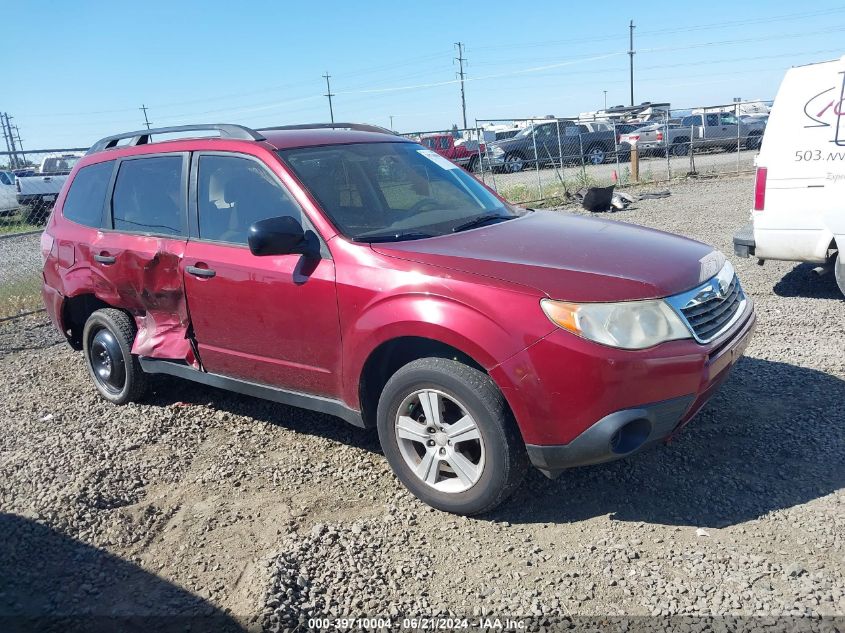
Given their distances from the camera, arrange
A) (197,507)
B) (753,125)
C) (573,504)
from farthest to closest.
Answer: (753,125)
(197,507)
(573,504)

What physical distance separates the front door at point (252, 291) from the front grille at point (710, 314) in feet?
5.71

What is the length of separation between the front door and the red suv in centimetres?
1

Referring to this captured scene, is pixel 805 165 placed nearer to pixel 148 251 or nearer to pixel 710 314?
pixel 710 314

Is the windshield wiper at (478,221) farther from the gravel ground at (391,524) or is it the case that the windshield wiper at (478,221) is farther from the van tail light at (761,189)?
the van tail light at (761,189)

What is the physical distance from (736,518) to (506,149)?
20986 millimetres

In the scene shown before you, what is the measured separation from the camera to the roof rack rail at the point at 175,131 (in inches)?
171

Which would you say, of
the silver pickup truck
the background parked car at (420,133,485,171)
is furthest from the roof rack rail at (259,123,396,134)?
the silver pickup truck

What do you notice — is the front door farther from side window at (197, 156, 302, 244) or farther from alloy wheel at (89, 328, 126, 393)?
alloy wheel at (89, 328, 126, 393)

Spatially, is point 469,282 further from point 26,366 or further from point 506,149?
point 506,149

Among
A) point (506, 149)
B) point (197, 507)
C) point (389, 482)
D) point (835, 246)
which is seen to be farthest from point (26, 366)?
point (506, 149)

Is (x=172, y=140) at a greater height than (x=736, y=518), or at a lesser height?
greater

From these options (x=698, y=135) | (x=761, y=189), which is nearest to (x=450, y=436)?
(x=761, y=189)

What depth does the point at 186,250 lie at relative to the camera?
4.38 meters


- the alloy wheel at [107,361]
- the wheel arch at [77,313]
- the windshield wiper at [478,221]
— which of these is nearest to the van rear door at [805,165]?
the windshield wiper at [478,221]
